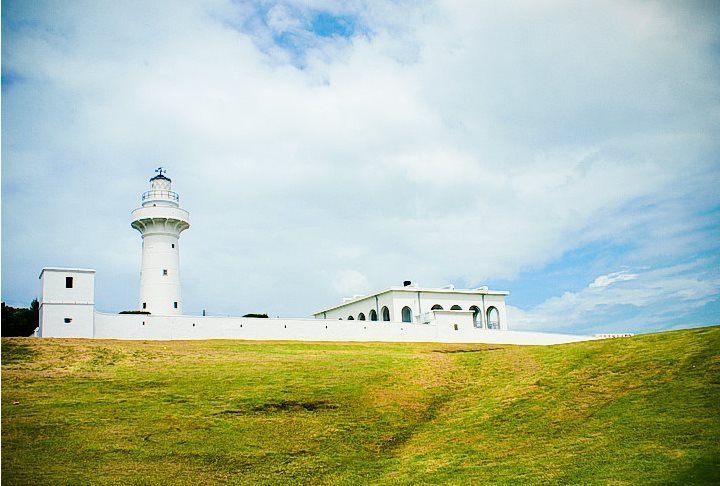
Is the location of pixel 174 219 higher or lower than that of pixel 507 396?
higher

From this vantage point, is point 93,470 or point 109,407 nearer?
point 93,470

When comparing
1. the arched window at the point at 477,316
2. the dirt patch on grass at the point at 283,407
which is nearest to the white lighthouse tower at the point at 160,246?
the dirt patch on grass at the point at 283,407

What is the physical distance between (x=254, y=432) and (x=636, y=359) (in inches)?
590

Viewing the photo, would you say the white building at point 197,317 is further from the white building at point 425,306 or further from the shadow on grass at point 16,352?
the shadow on grass at point 16,352

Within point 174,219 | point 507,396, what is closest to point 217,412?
point 507,396

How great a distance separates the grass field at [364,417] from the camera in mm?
14578

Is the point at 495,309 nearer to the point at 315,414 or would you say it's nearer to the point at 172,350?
the point at 172,350

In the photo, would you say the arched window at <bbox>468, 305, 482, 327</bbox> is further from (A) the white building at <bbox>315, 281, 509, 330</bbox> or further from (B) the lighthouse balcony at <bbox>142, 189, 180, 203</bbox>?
(B) the lighthouse balcony at <bbox>142, 189, 180, 203</bbox>

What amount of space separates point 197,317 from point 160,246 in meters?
7.89


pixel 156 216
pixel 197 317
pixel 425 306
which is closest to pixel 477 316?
pixel 425 306

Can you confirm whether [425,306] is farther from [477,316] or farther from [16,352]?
[16,352]

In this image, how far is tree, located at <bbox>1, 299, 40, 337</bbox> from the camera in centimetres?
4209

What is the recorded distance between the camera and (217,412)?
20312 millimetres

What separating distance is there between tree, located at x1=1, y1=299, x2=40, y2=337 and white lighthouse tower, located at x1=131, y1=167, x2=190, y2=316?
792 centimetres
